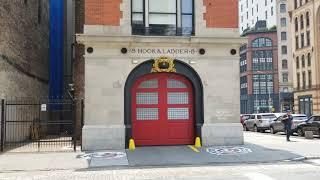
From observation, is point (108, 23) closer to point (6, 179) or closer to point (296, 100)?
point (6, 179)

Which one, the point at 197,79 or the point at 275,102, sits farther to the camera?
the point at 275,102

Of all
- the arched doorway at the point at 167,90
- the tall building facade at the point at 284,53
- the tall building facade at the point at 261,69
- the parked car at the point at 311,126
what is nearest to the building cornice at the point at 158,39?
the arched doorway at the point at 167,90

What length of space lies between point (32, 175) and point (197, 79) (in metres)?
8.89

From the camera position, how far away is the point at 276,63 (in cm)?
11006

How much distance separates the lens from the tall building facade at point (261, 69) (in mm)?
109250

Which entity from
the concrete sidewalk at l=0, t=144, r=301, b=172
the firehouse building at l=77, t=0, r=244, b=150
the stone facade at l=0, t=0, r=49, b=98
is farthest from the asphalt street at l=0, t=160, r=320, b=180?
the stone facade at l=0, t=0, r=49, b=98

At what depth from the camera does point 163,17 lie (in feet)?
65.9

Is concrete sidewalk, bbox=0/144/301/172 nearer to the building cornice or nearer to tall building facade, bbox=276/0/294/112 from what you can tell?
the building cornice

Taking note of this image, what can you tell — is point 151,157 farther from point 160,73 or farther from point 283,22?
point 283,22

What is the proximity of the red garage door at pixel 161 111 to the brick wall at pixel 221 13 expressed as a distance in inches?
112

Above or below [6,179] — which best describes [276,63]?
above

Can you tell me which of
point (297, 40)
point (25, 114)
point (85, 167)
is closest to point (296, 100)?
point (297, 40)

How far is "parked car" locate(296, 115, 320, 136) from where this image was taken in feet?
90.3

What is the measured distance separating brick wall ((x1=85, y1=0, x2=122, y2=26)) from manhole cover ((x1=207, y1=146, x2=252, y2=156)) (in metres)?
6.61
